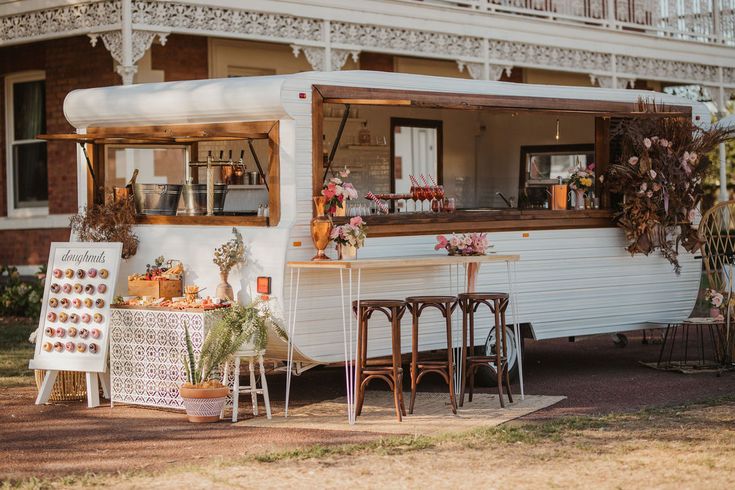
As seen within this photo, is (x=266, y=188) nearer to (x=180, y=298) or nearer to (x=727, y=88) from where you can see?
(x=180, y=298)

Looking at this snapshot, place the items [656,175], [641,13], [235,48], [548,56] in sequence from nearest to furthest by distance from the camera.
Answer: [656,175], [235,48], [548,56], [641,13]

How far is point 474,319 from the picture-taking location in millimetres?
10094

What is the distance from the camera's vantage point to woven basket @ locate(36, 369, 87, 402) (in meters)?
9.80

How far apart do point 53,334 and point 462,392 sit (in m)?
3.15

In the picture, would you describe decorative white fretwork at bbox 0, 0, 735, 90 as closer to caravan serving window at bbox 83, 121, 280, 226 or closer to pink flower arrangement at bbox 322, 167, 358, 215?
caravan serving window at bbox 83, 121, 280, 226

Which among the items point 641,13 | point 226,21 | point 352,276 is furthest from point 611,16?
point 352,276

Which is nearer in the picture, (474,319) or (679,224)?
(474,319)

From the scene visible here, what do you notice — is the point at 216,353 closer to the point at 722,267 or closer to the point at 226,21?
the point at 722,267

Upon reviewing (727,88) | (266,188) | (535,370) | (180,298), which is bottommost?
(535,370)

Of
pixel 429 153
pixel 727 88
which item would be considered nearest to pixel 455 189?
pixel 429 153

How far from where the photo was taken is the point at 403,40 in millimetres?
16500

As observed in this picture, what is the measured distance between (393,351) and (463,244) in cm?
134

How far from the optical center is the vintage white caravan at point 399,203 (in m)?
8.98

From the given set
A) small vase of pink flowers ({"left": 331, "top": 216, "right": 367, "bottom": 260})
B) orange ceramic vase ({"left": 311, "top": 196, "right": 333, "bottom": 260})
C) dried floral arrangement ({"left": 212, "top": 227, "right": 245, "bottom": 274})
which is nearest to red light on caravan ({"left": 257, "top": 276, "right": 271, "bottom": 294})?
dried floral arrangement ({"left": 212, "top": 227, "right": 245, "bottom": 274})
